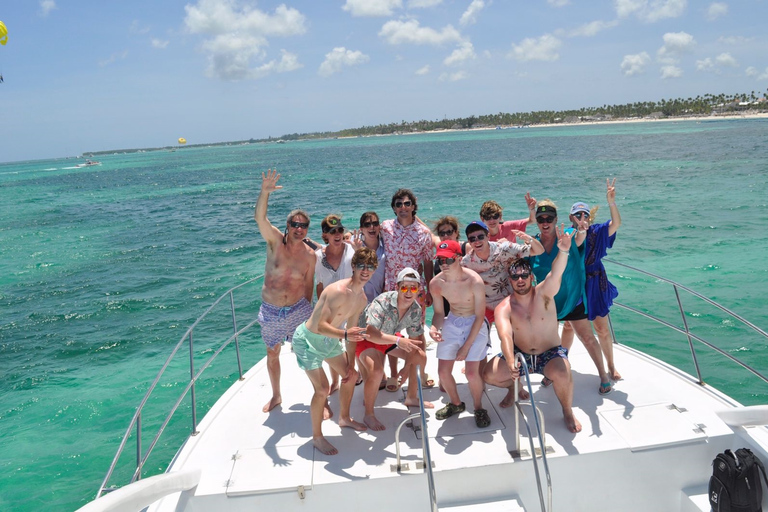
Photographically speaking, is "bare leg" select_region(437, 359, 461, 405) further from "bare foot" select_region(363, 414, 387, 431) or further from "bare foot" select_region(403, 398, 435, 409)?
"bare foot" select_region(363, 414, 387, 431)

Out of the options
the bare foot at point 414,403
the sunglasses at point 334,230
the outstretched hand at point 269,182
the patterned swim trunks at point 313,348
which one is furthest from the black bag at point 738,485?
the outstretched hand at point 269,182

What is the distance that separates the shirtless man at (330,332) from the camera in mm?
3908

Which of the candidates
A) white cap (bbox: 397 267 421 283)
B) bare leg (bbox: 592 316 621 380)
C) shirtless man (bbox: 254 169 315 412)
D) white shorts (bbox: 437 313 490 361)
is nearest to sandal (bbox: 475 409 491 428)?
white shorts (bbox: 437 313 490 361)

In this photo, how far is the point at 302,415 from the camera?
15.4ft

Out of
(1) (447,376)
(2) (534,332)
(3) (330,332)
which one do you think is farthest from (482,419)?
(3) (330,332)

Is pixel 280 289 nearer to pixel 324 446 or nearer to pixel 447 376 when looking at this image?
pixel 324 446

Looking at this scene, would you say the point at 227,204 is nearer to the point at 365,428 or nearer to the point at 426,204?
the point at 426,204

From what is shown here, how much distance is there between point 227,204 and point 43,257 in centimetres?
1267

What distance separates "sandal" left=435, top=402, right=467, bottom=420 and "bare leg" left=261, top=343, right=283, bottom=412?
62.8 inches

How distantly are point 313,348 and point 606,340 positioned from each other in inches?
113

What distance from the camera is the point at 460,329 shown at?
14.2 feet

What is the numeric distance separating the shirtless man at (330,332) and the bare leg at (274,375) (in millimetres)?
788

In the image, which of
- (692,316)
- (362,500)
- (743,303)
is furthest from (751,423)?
(743,303)

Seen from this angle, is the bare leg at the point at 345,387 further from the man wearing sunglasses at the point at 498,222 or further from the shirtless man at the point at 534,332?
the man wearing sunglasses at the point at 498,222
